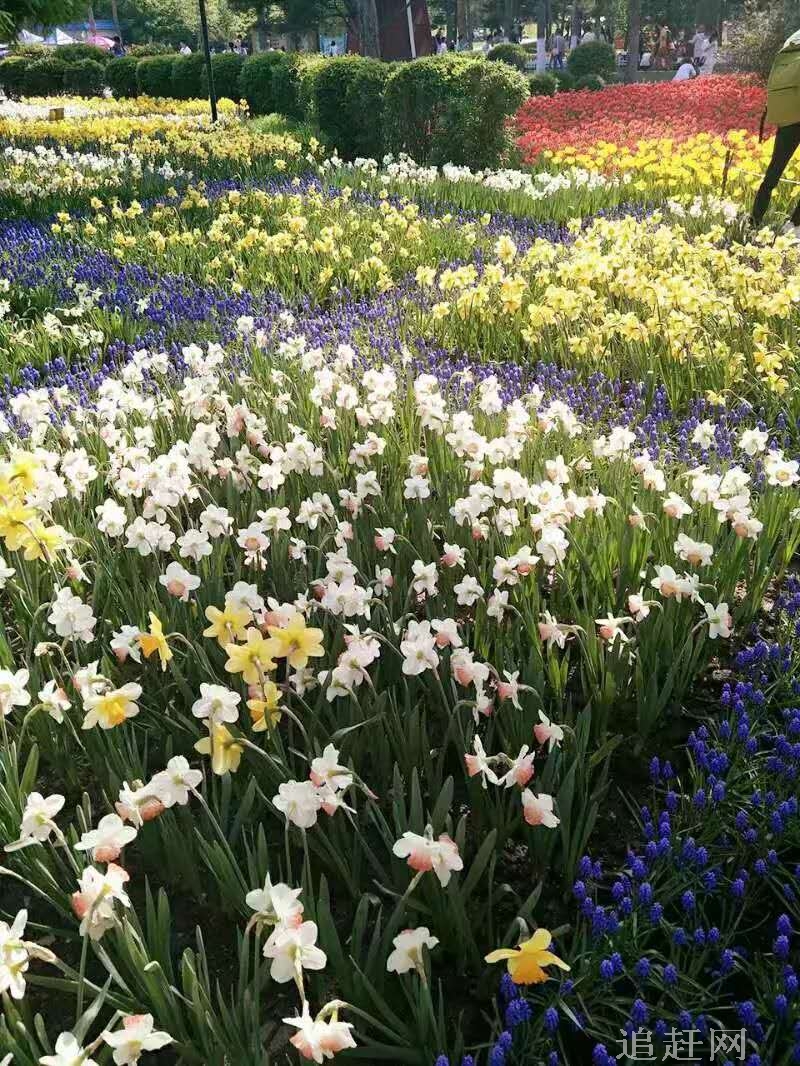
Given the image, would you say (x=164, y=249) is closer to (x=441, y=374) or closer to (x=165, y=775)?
(x=441, y=374)

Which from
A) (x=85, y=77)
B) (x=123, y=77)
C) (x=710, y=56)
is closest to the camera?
(x=123, y=77)

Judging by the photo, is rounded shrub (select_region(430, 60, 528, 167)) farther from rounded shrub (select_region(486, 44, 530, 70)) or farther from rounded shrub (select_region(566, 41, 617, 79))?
rounded shrub (select_region(566, 41, 617, 79))

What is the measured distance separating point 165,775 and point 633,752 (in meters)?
1.15

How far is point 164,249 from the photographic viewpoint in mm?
6824

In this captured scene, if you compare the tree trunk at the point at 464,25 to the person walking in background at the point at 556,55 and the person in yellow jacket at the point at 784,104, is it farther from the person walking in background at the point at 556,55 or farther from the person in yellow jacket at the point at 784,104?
the person in yellow jacket at the point at 784,104

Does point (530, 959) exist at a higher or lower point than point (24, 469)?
lower

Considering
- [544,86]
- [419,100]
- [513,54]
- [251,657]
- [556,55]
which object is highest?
[556,55]

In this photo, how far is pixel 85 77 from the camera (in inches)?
1102

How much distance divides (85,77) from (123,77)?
2.23 meters

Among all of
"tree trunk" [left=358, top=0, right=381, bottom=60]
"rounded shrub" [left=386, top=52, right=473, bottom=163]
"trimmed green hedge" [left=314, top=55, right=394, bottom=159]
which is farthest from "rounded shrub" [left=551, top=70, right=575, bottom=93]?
"rounded shrub" [left=386, top=52, right=473, bottom=163]

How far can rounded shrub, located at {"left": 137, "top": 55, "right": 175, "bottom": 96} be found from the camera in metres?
24.7

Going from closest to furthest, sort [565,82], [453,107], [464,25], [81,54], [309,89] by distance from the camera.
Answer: [453,107]
[309,89]
[565,82]
[81,54]
[464,25]

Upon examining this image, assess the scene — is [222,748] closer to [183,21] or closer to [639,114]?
[639,114]

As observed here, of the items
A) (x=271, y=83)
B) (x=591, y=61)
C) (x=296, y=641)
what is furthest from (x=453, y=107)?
(x=591, y=61)
